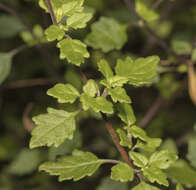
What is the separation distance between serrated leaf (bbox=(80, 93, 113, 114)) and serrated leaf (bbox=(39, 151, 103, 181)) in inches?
7.6

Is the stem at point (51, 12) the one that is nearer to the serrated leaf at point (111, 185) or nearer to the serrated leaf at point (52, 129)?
the serrated leaf at point (52, 129)

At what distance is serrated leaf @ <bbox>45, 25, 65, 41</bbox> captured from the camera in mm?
887

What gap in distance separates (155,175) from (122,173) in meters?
0.09

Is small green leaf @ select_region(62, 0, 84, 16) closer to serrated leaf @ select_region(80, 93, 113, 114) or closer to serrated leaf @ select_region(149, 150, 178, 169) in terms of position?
serrated leaf @ select_region(80, 93, 113, 114)

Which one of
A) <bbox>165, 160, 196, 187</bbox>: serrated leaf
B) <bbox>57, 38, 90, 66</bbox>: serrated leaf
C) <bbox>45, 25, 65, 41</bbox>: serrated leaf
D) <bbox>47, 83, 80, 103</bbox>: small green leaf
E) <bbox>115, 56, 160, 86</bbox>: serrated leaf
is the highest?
<bbox>45, 25, 65, 41</bbox>: serrated leaf

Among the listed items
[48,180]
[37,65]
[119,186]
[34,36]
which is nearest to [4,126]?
[37,65]

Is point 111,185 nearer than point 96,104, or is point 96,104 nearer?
point 96,104

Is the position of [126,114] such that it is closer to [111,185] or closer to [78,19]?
[78,19]

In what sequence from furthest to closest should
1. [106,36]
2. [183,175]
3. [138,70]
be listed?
1. [106,36]
2. [183,175]
3. [138,70]

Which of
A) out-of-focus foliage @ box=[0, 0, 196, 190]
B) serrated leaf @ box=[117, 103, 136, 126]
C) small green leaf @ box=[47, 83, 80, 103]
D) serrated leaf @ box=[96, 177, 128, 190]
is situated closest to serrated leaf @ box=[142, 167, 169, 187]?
out-of-focus foliage @ box=[0, 0, 196, 190]

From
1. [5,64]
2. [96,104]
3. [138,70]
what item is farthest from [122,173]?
[5,64]

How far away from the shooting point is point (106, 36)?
4.83 ft

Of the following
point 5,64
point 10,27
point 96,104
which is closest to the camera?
point 96,104

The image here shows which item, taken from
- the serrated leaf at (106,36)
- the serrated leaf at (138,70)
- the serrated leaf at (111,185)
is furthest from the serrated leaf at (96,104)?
the serrated leaf at (111,185)
